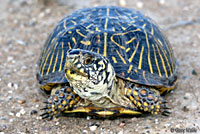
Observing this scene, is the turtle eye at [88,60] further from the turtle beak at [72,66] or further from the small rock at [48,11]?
the small rock at [48,11]

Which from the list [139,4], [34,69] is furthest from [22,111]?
[139,4]

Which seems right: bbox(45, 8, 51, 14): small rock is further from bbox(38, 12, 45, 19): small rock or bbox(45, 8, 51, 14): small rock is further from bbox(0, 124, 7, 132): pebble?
bbox(0, 124, 7, 132): pebble

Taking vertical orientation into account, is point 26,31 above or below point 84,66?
above

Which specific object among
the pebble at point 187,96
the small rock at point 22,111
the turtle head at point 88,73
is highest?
the turtle head at point 88,73

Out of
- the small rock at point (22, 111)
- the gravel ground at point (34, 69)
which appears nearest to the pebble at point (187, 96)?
the gravel ground at point (34, 69)

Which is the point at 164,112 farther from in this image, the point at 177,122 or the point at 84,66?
the point at 84,66

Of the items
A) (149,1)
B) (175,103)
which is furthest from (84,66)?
(149,1)

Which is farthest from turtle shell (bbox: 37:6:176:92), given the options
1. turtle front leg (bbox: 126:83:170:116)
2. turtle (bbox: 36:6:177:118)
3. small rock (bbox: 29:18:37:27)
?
small rock (bbox: 29:18:37:27)
